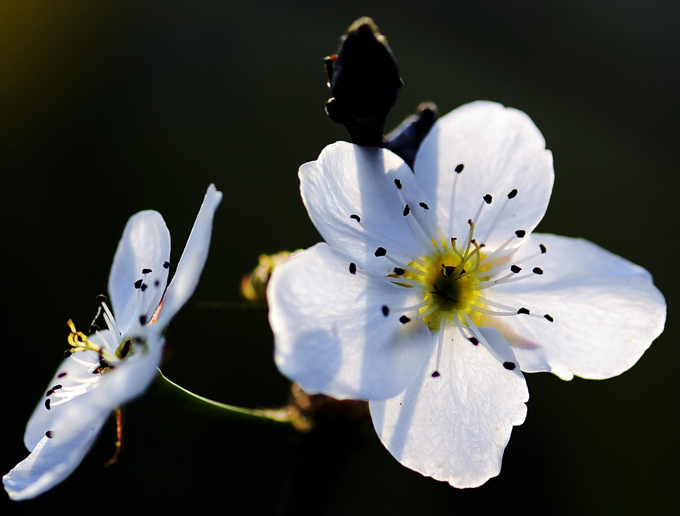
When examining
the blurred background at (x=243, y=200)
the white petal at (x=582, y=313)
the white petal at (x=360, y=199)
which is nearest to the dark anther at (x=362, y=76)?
the white petal at (x=360, y=199)

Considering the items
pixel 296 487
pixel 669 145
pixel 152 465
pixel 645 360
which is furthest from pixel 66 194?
pixel 669 145

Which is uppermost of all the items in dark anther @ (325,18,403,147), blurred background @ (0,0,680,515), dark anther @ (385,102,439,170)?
dark anther @ (325,18,403,147)

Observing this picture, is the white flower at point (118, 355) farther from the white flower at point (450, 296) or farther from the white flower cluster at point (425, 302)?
the white flower at point (450, 296)

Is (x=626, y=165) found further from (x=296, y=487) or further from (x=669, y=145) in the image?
(x=296, y=487)

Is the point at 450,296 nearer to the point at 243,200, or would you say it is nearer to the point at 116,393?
the point at 116,393

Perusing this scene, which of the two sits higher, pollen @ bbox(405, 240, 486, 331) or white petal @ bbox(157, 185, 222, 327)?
white petal @ bbox(157, 185, 222, 327)

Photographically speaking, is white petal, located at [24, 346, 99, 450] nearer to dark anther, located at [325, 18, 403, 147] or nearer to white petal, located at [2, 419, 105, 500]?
white petal, located at [2, 419, 105, 500]

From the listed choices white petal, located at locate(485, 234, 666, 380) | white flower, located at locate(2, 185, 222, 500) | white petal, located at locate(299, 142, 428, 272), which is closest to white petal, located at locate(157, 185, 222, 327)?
white flower, located at locate(2, 185, 222, 500)
